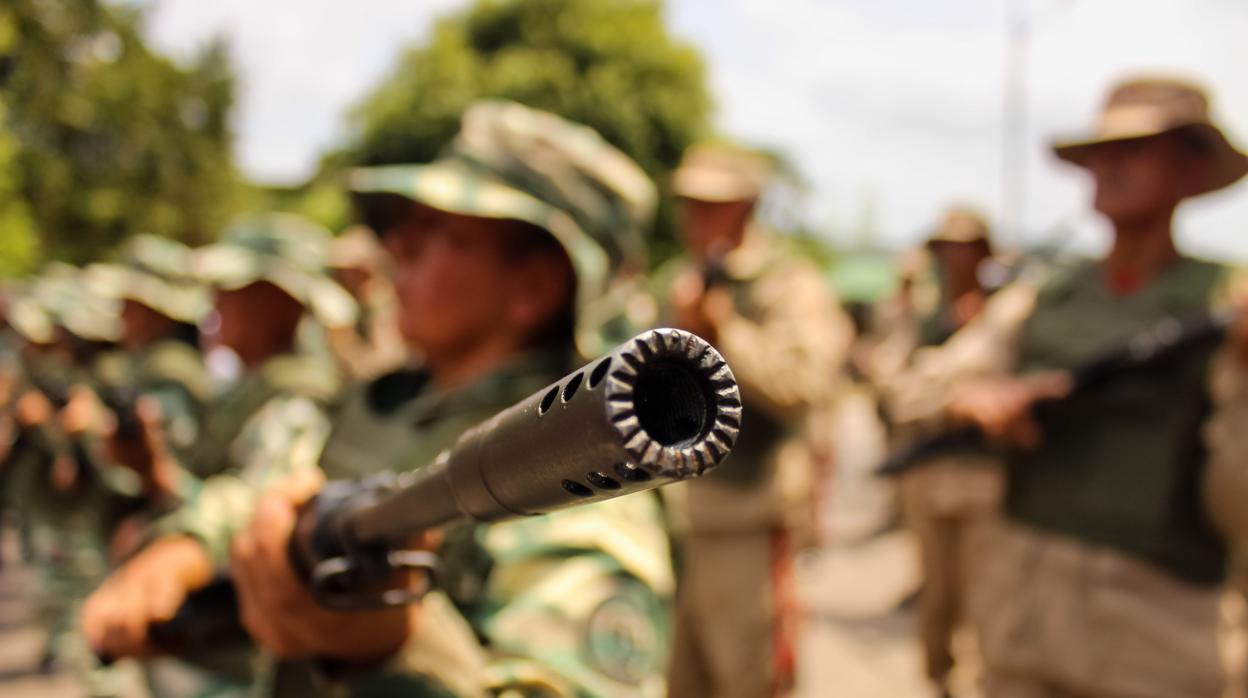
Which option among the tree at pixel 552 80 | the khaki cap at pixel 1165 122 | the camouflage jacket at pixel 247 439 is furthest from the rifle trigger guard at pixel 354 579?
the tree at pixel 552 80

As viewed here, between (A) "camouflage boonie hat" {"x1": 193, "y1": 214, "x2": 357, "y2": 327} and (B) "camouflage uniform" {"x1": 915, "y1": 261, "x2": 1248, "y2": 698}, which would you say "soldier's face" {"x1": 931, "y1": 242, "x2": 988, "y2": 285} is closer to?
(B) "camouflage uniform" {"x1": 915, "y1": 261, "x2": 1248, "y2": 698}

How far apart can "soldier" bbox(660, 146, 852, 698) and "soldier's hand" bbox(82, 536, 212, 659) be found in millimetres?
2211

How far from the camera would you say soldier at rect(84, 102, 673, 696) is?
1.48m

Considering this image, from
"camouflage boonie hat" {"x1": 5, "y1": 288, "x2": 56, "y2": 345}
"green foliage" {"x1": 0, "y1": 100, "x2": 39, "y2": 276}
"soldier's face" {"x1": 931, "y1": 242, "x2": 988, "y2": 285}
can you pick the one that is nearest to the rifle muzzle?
"soldier's face" {"x1": 931, "y1": 242, "x2": 988, "y2": 285}

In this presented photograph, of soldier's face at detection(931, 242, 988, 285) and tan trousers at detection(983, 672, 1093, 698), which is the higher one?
soldier's face at detection(931, 242, 988, 285)

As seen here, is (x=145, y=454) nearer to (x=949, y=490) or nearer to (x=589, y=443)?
(x=589, y=443)

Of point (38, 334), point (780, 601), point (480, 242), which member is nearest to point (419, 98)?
point (38, 334)

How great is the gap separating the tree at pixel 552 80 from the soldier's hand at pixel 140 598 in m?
21.5

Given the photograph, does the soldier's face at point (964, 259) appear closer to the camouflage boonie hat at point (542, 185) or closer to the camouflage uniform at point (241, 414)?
the camouflage uniform at point (241, 414)

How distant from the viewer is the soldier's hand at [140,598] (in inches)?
70.1

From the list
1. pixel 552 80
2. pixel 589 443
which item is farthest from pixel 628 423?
pixel 552 80

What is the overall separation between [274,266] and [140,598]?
2.15 metres

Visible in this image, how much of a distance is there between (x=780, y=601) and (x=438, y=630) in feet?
9.58

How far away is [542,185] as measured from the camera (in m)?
1.99
